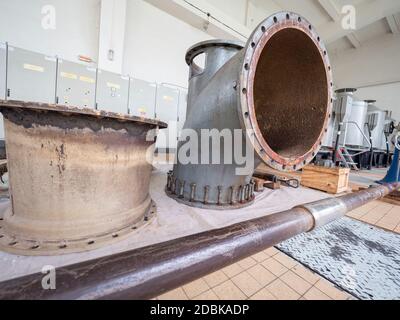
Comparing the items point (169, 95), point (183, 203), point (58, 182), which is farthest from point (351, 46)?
point (58, 182)

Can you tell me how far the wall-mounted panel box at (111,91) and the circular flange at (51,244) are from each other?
8.96 ft

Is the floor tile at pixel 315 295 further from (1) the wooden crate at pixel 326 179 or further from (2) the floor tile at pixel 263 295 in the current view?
(1) the wooden crate at pixel 326 179

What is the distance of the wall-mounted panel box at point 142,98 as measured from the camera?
334 cm

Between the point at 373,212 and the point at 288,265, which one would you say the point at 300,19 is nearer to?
the point at 288,265

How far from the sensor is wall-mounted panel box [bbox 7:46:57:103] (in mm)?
2379

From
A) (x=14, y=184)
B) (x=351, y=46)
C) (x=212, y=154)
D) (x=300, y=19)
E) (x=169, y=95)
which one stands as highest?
(x=351, y=46)

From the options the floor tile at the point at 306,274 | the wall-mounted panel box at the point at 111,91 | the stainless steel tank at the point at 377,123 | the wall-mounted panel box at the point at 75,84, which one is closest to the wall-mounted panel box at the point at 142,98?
the wall-mounted panel box at the point at 111,91

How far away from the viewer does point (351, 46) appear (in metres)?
6.36

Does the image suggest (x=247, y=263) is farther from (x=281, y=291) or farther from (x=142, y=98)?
(x=142, y=98)

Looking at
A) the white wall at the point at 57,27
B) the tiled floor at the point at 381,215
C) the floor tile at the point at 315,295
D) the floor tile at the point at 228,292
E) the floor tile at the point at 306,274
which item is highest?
the white wall at the point at 57,27

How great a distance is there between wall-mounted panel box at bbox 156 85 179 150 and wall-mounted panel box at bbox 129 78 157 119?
104 millimetres

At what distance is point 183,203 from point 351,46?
8391 millimetres

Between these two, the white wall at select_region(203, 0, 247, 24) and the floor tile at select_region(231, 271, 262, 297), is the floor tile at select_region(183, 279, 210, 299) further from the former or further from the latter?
the white wall at select_region(203, 0, 247, 24)

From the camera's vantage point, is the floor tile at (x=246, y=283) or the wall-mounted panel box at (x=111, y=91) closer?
the floor tile at (x=246, y=283)
